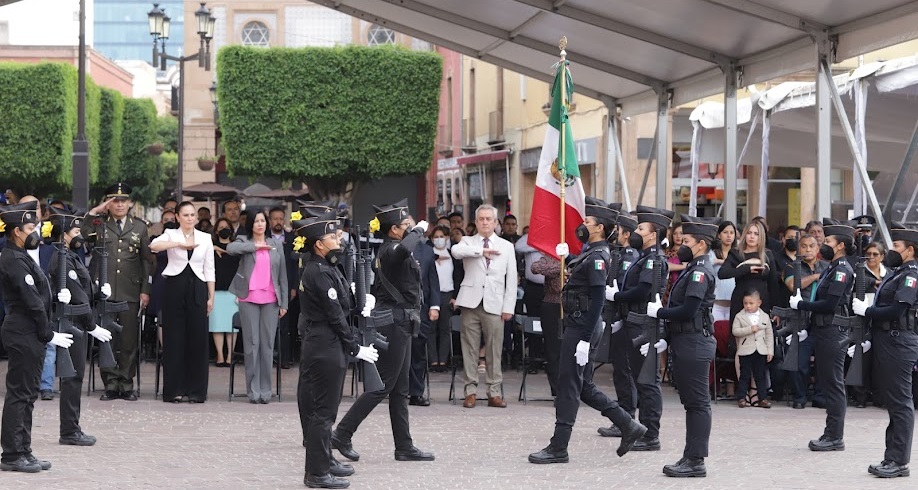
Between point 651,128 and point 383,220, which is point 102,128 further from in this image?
point 383,220

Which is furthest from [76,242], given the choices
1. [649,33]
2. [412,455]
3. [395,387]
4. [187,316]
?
[649,33]

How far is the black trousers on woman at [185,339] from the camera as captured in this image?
1383 centimetres

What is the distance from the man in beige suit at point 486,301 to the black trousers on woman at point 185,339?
8.58 ft

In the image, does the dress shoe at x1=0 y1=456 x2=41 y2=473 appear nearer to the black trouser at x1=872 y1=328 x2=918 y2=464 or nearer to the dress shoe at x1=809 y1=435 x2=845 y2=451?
the dress shoe at x1=809 y1=435 x2=845 y2=451

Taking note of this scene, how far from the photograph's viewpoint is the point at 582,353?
994 cm

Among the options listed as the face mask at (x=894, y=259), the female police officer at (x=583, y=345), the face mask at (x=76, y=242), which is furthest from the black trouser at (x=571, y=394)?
the face mask at (x=76, y=242)

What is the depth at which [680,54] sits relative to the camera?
53.1 ft

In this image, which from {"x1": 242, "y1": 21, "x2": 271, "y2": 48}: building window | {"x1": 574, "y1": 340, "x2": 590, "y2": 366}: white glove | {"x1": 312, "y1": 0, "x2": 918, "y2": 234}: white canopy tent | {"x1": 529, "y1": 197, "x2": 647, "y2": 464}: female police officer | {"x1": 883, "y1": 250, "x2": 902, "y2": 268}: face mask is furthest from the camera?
{"x1": 242, "y1": 21, "x2": 271, "y2": 48}: building window

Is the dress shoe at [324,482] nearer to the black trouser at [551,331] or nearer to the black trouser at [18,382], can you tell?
the black trouser at [18,382]

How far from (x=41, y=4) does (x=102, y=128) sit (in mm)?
27980

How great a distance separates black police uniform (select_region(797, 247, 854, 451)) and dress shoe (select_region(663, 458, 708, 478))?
1.65 meters

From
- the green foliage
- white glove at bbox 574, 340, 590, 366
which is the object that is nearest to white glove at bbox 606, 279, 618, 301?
white glove at bbox 574, 340, 590, 366

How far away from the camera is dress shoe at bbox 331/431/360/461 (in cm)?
1023

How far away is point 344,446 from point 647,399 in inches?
94.6
